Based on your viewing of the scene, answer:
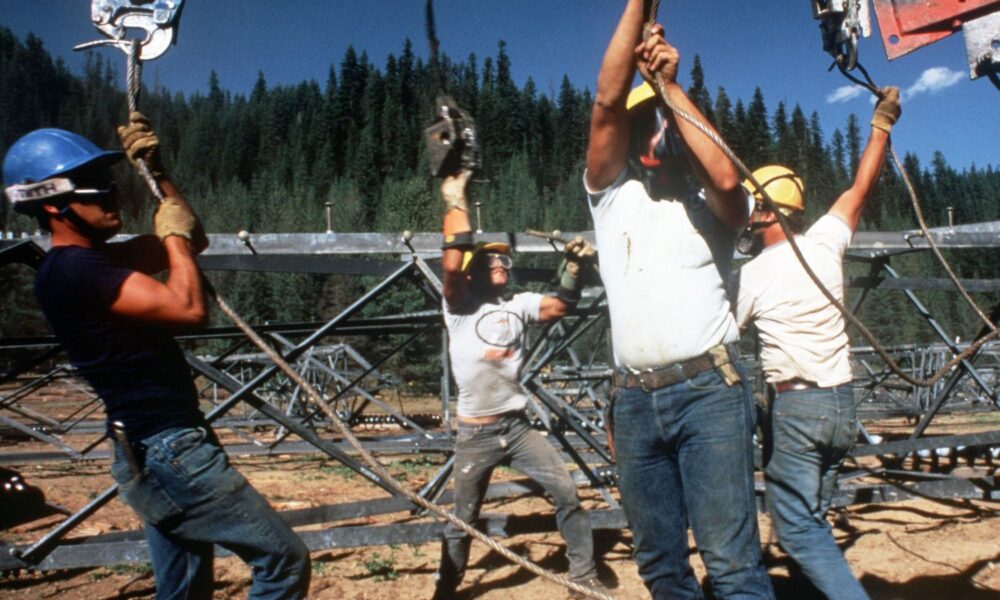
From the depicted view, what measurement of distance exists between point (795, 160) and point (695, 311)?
88.5 m

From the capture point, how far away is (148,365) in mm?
2355

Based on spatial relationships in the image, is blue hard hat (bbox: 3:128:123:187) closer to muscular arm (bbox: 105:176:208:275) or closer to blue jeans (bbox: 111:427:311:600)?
muscular arm (bbox: 105:176:208:275)

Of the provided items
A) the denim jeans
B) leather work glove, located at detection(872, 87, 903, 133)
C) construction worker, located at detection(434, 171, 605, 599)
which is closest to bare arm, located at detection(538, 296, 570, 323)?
construction worker, located at detection(434, 171, 605, 599)

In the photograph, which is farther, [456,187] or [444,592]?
[444,592]

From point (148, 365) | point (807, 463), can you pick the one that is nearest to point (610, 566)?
point (807, 463)

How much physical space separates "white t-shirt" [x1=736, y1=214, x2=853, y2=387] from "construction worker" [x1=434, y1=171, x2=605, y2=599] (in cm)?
125

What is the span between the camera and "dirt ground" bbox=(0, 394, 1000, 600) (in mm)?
4434

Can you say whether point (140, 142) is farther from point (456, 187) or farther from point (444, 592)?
point (444, 592)

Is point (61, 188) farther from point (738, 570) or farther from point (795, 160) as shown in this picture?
point (795, 160)

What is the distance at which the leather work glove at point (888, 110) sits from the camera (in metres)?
3.03

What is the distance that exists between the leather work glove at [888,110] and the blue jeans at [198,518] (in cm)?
319

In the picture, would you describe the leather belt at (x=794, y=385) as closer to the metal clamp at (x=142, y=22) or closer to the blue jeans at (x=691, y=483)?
the blue jeans at (x=691, y=483)

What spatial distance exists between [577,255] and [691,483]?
226 cm

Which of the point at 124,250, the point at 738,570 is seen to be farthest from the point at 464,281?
the point at 738,570
